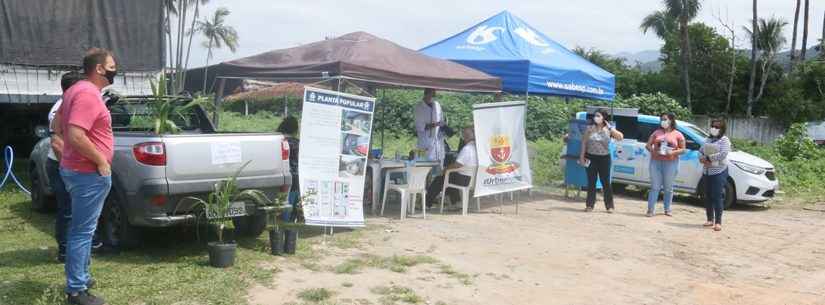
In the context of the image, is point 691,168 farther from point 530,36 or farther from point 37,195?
point 37,195

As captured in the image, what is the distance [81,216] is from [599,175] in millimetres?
7978

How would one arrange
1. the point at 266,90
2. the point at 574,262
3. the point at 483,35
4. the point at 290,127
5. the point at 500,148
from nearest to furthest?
1. the point at 574,262
2. the point at 290,127
3. the point at 500,148
4. the point at 266,90
5. the point at 483,35

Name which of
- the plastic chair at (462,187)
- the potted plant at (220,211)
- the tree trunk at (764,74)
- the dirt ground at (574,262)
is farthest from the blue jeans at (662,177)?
the tree trunk at (764,74)

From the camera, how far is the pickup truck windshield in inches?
307

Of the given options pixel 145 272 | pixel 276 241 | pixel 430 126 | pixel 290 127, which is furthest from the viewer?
pixel 430 126

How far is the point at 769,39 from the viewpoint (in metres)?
35.0

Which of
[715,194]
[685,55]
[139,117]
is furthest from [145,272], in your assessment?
[685,55]

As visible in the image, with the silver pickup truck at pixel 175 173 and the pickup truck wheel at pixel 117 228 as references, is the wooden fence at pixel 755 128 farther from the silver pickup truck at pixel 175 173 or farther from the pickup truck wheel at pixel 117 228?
the pickup truck wheel at pixel 117 228

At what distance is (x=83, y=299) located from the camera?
4785mm

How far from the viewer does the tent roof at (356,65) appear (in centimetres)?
840

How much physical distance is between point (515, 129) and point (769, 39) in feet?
98.9

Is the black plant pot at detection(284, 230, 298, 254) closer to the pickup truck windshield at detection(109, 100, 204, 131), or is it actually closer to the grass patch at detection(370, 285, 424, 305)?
the grass patch at detection(370, 285, 424, 305)

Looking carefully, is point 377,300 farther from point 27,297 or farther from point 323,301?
point 27,297

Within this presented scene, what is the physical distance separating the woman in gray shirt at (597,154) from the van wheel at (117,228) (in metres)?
6.75
